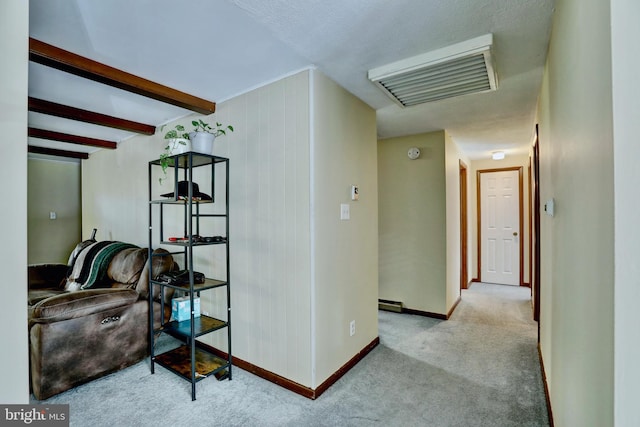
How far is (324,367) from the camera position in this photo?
2143mm

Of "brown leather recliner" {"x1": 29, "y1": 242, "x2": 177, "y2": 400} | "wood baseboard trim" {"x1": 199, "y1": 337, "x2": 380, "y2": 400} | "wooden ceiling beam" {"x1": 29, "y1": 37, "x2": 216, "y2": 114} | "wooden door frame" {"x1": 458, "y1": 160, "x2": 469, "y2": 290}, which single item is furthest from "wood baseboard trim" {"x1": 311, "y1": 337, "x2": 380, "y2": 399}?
"wooden door frame" {"x1": 458, "y1": 160, "x2": 469, "y2": 290}

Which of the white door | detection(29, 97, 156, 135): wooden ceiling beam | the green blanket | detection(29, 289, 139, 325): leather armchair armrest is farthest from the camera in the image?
the white door

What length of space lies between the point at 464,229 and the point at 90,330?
4969mm

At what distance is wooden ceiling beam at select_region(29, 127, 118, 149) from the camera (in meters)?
3.47

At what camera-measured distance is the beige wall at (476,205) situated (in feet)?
16.8

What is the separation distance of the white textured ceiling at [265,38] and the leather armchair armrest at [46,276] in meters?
2.08

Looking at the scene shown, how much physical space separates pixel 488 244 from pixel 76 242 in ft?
23.5

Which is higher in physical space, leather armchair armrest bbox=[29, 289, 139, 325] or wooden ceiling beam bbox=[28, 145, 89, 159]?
wooden ceiling beam bbox=[28, 145, 89, 159]

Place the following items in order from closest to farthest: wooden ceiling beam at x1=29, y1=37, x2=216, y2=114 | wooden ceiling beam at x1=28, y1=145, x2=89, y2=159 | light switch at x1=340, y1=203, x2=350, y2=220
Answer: wooden ceiling beam at x1=29, y1=37, x2=216, y2=114
light switch at x1=340, y1=203, x2=350, y2=220
wooden ceiling beam at x1=28, y1=145, x2=89, y2=159

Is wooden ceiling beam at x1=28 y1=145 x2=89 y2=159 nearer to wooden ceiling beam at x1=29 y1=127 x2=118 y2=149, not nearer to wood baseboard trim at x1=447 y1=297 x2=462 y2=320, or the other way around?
wooden ceiling beam at x1=29 y1=127 x2=118 y2=149

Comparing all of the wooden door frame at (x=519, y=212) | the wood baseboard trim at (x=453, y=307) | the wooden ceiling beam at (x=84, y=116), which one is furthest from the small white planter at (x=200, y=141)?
the wooden door frame at (x=519, y=212)

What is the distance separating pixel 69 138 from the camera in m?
3.64

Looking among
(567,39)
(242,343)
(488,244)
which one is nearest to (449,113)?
(567,39)

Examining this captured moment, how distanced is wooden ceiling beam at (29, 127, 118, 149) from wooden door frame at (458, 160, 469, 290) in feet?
16.8
